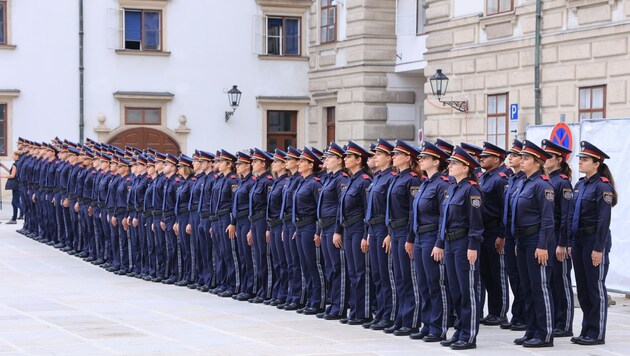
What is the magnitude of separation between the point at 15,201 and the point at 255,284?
14577mm

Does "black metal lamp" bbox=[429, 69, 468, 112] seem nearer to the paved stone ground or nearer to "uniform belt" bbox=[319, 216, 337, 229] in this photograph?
the paved stone ground

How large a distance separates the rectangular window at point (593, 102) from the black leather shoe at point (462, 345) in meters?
12.7

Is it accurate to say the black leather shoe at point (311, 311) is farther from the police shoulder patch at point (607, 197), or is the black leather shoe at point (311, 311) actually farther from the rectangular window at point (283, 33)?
the rectangular window at point (283, 33)

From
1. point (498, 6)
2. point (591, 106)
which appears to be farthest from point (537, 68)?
point (498, 6)

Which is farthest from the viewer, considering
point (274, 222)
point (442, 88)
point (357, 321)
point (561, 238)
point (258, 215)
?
point (442, 88)

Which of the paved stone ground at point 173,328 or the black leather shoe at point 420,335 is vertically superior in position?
the black leather shoe at point 420,335

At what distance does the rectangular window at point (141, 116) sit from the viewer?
3575 centimetres

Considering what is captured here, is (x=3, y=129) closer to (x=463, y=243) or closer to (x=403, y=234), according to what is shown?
(x=403, y=234)

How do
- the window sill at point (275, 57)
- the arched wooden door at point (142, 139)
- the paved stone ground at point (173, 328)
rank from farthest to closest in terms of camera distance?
the window sill at point (275, 57), the arched wooden door at point (142, 139), the paved stone ground at point (173, 328)

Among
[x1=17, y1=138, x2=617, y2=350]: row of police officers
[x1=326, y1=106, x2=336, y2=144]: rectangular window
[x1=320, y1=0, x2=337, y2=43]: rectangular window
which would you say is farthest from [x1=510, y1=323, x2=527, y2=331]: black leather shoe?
[x1=326, y1=106, x2=336, y2=144]: rectangular window

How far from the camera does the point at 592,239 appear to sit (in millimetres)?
11773

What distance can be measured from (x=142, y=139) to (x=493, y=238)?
24.2 metres

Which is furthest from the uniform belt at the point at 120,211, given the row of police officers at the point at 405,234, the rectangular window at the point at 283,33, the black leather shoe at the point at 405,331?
the rectangular window at the point at 283,33

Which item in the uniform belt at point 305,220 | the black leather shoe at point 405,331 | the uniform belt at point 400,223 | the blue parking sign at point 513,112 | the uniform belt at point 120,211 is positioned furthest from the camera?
the blue parking sign at point 513,112
